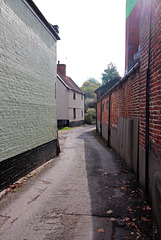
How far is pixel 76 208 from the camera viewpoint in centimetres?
411

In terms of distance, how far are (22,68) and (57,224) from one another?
15.5 ft

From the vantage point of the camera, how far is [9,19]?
5230 millimetres

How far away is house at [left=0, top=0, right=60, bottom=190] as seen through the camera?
16.6ft

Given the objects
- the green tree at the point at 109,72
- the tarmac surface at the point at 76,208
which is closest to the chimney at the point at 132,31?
the tarmac surface at the point at 76,208

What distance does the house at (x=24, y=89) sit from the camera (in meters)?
5.05

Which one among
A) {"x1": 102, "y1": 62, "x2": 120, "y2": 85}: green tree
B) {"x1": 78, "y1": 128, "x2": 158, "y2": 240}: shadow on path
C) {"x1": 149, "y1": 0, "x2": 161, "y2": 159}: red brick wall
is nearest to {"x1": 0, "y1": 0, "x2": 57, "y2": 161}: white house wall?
{"x1": 78, "y1": 128, "x2": 158, "y2": 240}: shadow on path

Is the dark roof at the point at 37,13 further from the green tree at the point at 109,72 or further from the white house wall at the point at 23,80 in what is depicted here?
the green tree at the point at 109,72

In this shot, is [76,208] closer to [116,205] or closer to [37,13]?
[116,205]

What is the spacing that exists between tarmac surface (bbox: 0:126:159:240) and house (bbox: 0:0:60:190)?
0.86 meters

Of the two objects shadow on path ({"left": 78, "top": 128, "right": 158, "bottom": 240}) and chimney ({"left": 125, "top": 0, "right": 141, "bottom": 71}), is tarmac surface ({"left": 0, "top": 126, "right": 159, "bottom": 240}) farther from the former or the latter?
chimney ({"left": 125, "top": 0, "right": 141, "bottom": 71})

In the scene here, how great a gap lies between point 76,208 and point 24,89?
4093 mm

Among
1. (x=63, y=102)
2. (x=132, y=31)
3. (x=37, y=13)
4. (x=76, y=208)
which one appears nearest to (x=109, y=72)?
(x=63, y=102)

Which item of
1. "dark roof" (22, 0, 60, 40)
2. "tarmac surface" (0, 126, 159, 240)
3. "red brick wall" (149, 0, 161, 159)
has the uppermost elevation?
"dark roof" (22, 0, 60, 40)

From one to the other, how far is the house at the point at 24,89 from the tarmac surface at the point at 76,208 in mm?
865
